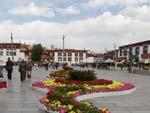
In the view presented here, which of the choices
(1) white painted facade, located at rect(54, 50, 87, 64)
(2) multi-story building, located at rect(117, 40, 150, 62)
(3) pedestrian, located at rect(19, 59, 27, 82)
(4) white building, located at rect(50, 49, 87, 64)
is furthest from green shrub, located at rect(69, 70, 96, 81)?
(1) white painted facade, located at rect(54, 50, 87, 64)

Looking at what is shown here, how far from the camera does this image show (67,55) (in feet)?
503

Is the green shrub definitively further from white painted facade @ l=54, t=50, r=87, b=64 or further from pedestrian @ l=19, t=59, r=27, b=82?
white painted facade @ l=54, t=50, r=87, b=64

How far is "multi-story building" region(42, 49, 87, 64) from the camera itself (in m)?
149

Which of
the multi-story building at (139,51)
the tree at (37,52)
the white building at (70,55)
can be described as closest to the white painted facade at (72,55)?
the white building at (70,55)

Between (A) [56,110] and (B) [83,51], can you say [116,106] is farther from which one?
(B) [83,51]

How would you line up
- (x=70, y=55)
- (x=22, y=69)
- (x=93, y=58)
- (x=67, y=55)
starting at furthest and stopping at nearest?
(x=70, y=55), (x=67, y=55), (x=93, y=58), (x=22, y=69)

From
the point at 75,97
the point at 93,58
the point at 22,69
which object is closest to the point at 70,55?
the point at 93,58

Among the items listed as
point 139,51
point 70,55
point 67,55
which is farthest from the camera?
point 70,55

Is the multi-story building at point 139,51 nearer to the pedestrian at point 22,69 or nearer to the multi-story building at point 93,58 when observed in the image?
the multi-story building at point 93,58

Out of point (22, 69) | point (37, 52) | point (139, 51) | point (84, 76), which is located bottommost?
point (84, 76)

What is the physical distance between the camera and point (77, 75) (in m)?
20.6

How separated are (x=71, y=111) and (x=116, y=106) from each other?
4.20m

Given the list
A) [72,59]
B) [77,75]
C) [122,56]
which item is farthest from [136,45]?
[77,75]

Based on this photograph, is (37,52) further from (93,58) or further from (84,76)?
(84,76)
